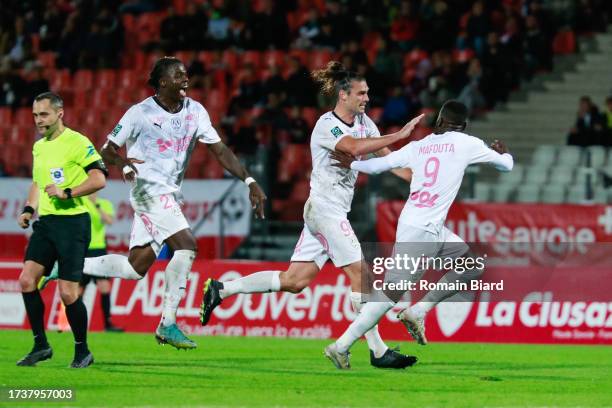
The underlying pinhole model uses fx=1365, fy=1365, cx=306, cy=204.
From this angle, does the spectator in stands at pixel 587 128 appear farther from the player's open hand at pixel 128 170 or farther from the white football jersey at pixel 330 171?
the player's open hand at pixel 128 170

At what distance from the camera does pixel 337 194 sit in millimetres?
12008

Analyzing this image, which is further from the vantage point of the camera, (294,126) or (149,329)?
(294,126)

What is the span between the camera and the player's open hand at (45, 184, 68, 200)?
11.0m

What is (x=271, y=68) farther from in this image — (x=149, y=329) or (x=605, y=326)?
(x=605, y=326)

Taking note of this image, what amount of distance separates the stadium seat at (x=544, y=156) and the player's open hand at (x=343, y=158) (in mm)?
10168

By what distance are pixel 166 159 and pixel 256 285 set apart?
4.64 feet

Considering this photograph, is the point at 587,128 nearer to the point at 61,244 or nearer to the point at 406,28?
the point at 406,28

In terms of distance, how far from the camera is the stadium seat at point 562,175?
67.2ft

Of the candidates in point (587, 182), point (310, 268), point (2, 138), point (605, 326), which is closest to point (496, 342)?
point (605, 326)

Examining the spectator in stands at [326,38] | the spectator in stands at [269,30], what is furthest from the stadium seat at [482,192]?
the spectator in stands at [269,30]

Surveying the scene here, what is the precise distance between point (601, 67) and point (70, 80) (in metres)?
10.6

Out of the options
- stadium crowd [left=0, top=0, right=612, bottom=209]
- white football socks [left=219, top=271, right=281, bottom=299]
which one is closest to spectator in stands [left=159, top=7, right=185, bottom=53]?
stadium crowd [left=0, top=0, right=612, bottom=209]

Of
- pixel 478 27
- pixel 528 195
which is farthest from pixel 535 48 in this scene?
pixel 528 195

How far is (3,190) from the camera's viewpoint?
2234cm
